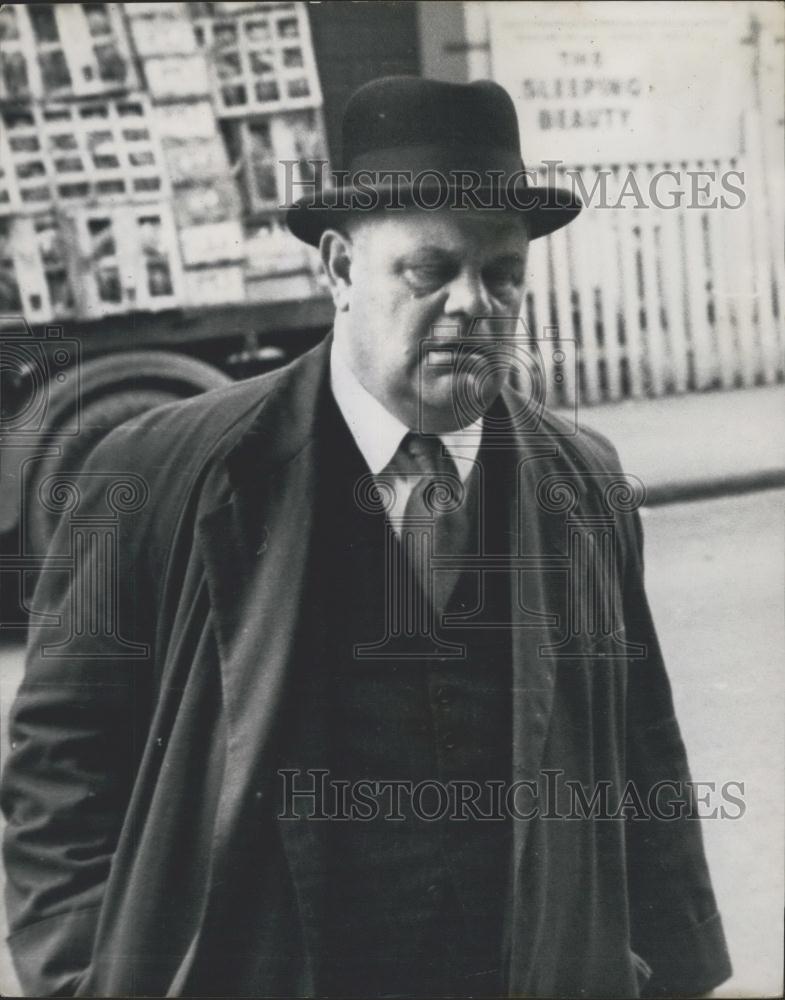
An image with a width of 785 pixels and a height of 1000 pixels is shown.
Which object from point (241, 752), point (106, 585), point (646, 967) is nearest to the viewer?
point (241, 752)

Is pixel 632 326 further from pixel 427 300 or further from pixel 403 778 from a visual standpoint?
pixel 403 778

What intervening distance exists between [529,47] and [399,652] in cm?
129

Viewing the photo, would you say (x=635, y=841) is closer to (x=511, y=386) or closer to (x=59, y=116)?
(x=511, y=386)

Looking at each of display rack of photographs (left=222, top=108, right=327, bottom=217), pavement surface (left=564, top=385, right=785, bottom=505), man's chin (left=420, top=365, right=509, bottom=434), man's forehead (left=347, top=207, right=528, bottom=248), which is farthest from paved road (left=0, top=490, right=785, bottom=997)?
display rack of photographs (left=222, top=108, right=327, bottom=217)

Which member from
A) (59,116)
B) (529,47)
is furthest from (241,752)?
(529,47)

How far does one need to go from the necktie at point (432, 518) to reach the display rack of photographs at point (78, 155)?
0.83 meters

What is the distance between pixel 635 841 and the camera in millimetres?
2096

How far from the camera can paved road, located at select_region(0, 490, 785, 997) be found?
2.16 metres

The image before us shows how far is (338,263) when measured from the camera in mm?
1975

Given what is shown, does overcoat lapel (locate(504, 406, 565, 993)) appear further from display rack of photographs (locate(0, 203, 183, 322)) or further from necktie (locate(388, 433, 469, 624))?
display rack of photographs (locate(0, 203, 183, 322))

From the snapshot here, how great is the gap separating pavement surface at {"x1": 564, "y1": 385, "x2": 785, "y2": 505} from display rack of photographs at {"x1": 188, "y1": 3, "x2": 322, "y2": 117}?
932mm

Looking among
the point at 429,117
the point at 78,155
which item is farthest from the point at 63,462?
the point at 429,117

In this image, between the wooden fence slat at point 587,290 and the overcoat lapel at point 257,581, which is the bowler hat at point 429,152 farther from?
the overcoat lapel at point 257,581

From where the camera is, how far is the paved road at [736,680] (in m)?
2.16
